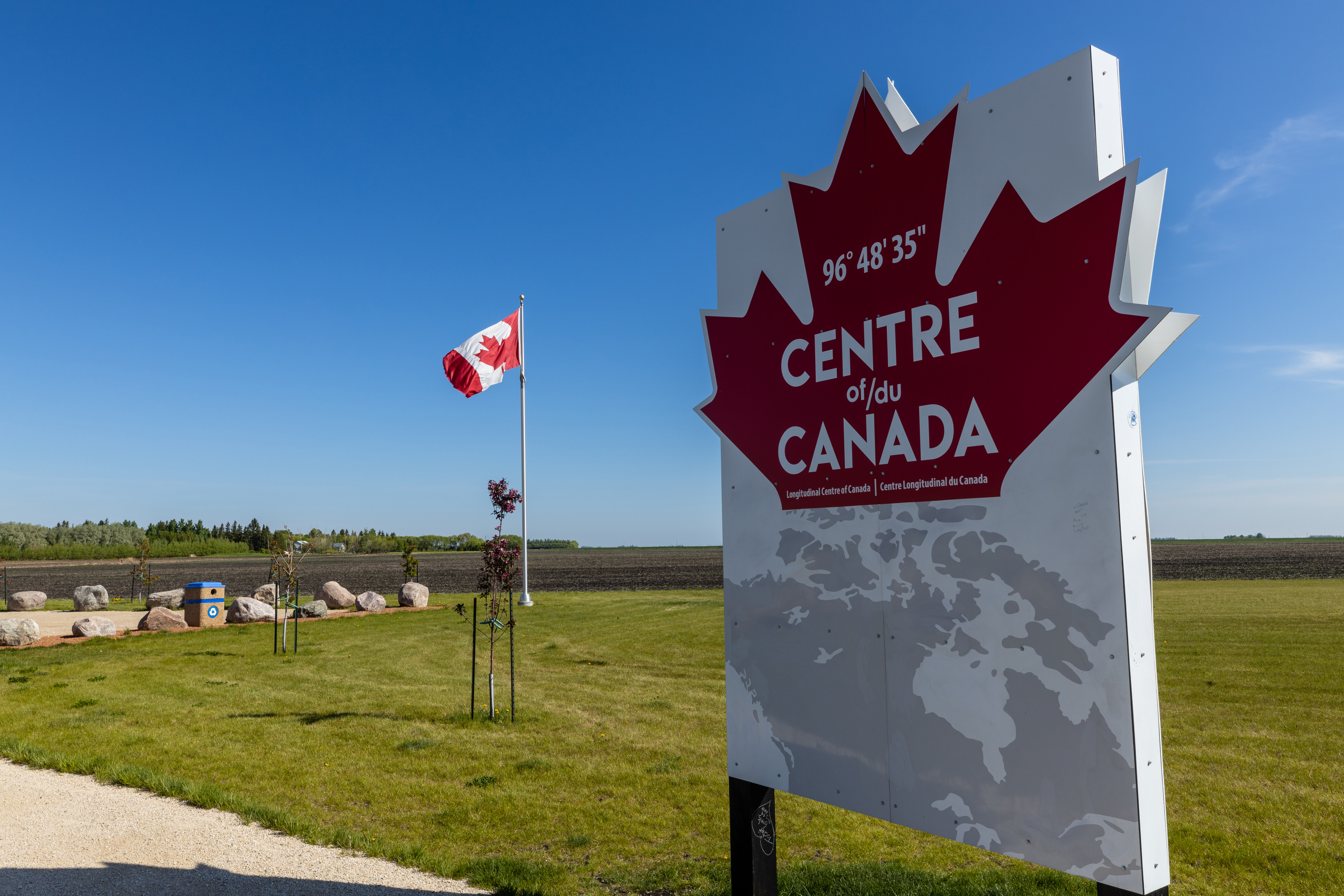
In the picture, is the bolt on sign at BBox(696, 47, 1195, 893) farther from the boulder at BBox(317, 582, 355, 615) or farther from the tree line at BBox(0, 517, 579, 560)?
the tree line at BBox(0, 517, 579, 560)

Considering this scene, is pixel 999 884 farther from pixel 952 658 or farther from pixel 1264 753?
pixel 1264 753

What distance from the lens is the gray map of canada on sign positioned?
108 inches

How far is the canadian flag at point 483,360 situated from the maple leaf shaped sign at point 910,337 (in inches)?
742

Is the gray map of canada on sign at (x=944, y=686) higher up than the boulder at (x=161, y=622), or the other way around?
the gray map of canada on sign at (x=944, y=686)

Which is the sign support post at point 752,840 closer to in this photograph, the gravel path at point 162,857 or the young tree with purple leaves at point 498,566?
the gravel path at point 162,857

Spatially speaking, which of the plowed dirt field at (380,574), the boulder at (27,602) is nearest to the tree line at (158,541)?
the plowed dirt field at (380,574)

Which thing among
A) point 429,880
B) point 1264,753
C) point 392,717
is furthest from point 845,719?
point 392,717

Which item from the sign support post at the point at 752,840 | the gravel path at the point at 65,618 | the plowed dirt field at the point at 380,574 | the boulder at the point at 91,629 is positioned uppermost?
the sign support post at the point at 752,840

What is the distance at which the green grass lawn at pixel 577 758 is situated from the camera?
5.35m

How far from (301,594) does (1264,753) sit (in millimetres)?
29016

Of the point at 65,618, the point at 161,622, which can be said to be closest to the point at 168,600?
the point at 65,618

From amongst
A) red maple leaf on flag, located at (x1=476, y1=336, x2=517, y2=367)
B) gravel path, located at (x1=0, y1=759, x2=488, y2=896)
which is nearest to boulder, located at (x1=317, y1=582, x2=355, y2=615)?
red maple leaf on flag, located at (x1=476, y1=336, x2=517, y2=367)

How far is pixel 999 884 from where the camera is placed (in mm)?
4961

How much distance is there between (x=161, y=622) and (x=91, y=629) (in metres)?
1.39
